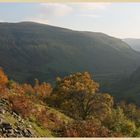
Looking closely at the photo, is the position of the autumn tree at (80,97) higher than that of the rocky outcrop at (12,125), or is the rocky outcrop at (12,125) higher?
the rocky outcrop at (12,125)

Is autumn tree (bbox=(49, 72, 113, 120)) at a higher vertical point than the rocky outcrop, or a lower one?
lower

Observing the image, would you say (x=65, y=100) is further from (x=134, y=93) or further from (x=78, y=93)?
(x=134, y=93)

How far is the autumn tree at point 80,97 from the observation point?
50.4m

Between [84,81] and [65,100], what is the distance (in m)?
6.95

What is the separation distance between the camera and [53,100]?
59.8m

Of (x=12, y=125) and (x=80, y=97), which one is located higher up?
(x=12, y=125)

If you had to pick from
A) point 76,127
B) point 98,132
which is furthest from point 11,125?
point 98,132

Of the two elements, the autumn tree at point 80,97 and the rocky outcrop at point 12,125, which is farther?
the autumn tree at point 80,97

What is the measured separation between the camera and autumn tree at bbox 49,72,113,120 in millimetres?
50409

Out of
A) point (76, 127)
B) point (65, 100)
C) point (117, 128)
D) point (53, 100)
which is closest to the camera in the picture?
point (76, 127)

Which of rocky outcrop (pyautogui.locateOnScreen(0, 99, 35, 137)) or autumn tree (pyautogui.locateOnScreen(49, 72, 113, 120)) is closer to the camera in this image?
rocky outcrop (pyautogui.locateOnScreen(0, 99, 35, 137))

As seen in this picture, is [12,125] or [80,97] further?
[80,97]

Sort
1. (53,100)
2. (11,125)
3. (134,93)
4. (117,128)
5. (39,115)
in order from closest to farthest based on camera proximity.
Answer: (11,125), (39,115), (117,128), (53,100), (134,93)

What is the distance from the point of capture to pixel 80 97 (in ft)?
182
